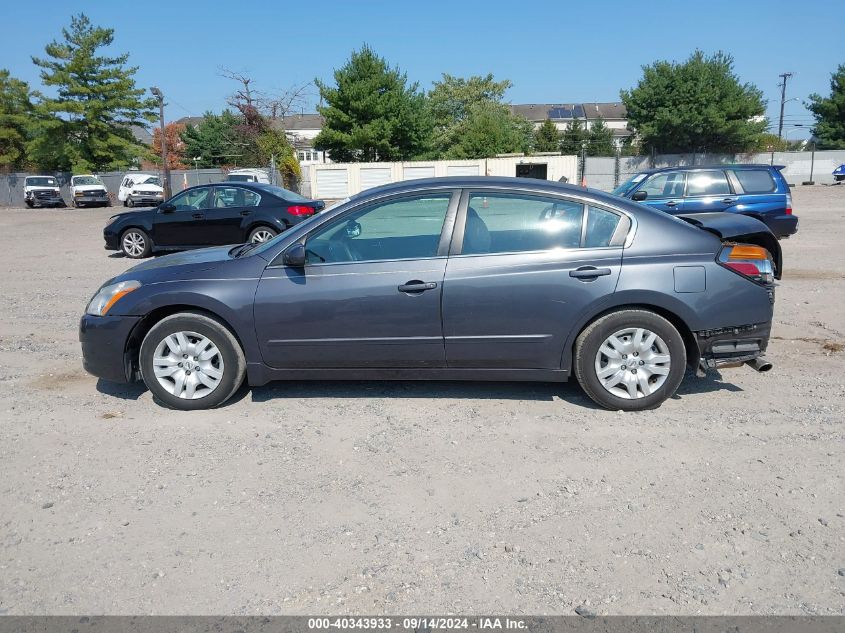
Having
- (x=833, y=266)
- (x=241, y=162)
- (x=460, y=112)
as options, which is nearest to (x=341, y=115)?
(x=241, y=162)

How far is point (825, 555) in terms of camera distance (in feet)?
10.2

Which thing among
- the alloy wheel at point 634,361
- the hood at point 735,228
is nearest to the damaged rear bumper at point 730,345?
the alloy wheel at point 634,361

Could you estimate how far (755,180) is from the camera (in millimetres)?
12922

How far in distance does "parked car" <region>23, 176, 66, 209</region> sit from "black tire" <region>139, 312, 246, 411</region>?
42.0 m

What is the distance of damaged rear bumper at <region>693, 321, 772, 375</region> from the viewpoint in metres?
4.80

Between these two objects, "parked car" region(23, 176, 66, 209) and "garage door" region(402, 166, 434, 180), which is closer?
"parked car" region(23, 176, 66, 209)

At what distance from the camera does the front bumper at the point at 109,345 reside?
16.4 feet

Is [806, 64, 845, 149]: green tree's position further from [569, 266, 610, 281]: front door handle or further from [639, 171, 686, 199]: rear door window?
[569, 266, 610, 281]: front door handle

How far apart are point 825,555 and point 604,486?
3.50ft

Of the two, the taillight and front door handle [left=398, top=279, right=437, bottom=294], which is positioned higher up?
the taillight

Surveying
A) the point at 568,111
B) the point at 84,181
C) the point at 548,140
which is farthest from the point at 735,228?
the point at 568,111

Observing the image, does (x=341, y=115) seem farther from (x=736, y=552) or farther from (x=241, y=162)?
(x=736, y=552)

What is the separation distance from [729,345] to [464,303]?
1.87 metres

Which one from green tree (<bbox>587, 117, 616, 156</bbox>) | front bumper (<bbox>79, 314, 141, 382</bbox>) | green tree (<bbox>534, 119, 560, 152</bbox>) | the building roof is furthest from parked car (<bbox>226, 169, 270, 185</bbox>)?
the building roof
